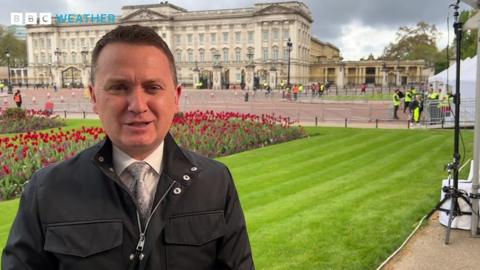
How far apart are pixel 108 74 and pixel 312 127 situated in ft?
60.2

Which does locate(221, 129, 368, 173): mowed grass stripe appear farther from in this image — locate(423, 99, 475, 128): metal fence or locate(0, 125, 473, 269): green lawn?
locate(423, 99, 475, 128): metal fence

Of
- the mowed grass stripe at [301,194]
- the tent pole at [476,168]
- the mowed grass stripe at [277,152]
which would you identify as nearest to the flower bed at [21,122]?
the mowed grass stripe at [277,152]

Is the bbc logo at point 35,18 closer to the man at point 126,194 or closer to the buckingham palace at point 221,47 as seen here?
the buckingham palace at point 221,47

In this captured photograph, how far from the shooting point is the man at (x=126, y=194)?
178 cm

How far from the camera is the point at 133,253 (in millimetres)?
1802

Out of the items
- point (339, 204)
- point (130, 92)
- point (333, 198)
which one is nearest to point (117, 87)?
point (130, 92)

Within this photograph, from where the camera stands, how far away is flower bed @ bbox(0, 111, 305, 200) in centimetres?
985

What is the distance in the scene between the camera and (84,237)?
1.77 metres

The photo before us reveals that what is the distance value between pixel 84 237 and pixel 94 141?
1145 centimetres

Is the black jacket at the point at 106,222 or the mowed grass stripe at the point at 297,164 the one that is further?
the mowed grass stripe at the point at 297,164

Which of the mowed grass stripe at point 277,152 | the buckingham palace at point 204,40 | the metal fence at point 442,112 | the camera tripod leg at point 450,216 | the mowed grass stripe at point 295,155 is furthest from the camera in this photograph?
the buckingham palace at point 204,40

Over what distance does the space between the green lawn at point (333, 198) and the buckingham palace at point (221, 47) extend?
73197mm

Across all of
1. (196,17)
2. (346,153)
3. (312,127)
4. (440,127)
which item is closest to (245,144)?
(346,153)

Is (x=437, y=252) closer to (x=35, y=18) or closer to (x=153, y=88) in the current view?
(x=153, y=88)
